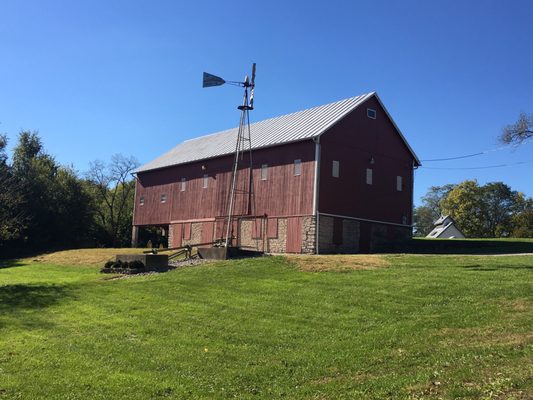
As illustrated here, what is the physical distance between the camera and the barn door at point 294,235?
2738cm

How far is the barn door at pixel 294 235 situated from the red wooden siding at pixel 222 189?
1.58 feet

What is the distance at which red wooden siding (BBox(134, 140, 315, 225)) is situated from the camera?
28.1 m

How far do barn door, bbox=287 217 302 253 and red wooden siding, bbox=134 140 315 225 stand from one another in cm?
48

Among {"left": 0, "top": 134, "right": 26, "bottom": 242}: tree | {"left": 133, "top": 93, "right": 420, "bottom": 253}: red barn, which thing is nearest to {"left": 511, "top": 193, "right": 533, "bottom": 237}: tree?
{"left": 133, "top": 93, "right": 420, "bottom": 253}: red barn

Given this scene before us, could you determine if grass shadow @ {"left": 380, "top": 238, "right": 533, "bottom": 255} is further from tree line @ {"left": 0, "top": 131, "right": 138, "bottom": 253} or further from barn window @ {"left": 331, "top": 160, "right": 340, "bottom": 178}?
tree line @ {"left": 0, "top": 131, "right": 138, "bottom": 253}

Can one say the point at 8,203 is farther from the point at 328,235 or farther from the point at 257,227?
the point at 328,235

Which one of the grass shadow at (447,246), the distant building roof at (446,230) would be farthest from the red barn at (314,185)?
the distant building roof at (446,230)

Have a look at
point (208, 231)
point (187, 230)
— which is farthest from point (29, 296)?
point (187, 230)

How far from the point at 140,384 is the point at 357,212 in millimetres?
23238

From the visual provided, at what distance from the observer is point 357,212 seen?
2950cm

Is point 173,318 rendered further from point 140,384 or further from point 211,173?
point 211,173

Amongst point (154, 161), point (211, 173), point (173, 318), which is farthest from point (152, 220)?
point (173, 318)

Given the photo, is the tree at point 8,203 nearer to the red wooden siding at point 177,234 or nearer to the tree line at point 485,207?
the red wooden siding at point 177,234

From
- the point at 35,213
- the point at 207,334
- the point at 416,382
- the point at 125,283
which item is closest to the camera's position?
the point at 416,382
